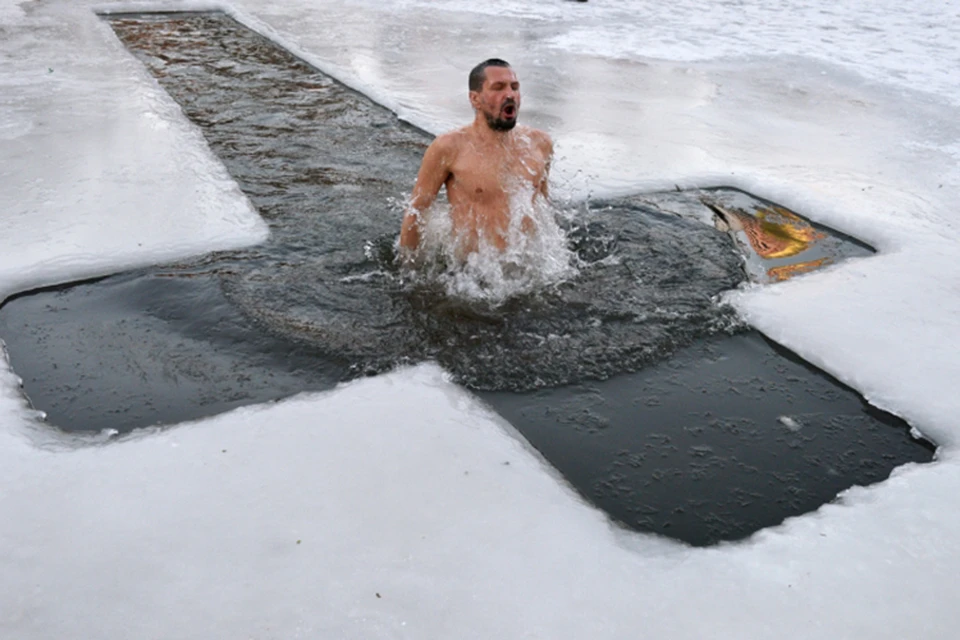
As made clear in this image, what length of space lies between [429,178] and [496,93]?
51 centimetres

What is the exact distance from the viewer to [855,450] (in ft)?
9.62

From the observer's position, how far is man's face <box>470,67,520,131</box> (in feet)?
12.4

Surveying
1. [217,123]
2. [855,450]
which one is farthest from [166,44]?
[855,450]

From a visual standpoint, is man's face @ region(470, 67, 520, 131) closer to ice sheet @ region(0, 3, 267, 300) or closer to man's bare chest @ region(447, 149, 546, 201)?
man's bare chest @ region(447, 149, 546, 201)

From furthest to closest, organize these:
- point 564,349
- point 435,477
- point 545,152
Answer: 1. point 545,152
2. point 564,349
3. point 435,477

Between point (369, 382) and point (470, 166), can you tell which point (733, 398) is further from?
point (470, 166)

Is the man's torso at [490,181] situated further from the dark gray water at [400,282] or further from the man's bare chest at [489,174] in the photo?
the dark gray water at [400,282]

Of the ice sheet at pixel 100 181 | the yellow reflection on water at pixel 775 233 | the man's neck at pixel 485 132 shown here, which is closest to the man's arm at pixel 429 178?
the man's neck at pixel 485 132

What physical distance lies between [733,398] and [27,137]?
16.0 feet

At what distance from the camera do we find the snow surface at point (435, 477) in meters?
2.16

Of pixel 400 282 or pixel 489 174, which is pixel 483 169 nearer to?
pixel 489 174

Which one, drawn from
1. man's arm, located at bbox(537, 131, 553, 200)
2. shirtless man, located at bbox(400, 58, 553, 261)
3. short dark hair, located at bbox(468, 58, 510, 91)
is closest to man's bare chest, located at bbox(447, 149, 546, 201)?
shirtless man, located at bbox(400, 58, 553, 261)

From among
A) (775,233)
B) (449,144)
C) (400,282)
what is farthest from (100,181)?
(775,233)

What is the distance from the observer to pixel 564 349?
136 inches
